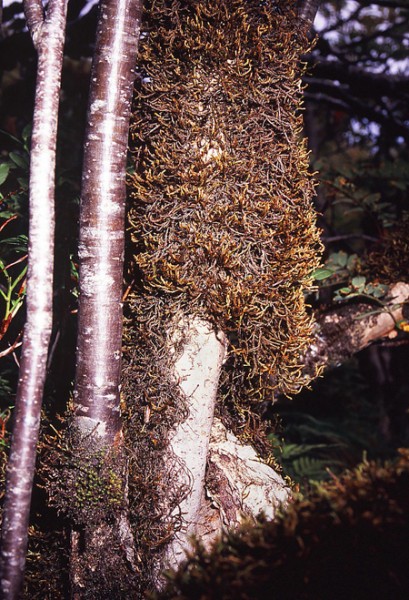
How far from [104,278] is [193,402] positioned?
2.16 ft

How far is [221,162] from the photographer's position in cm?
172

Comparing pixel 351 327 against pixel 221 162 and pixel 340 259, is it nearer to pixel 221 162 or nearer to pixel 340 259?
pixel 340 259

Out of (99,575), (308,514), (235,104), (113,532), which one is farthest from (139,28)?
(99,575)

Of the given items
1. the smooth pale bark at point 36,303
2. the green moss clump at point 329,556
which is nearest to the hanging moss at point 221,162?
the smooth pale bark at point 36,303

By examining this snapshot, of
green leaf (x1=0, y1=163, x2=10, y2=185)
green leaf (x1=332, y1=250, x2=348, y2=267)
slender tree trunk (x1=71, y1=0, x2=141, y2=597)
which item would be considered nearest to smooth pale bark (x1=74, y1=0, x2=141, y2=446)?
slender tree trunk (x1=71, y1=0, x2=141, y2=597)

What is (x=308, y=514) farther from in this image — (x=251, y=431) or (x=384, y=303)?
Answer: (x=384, y=303)

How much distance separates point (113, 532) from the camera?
1.71 metres

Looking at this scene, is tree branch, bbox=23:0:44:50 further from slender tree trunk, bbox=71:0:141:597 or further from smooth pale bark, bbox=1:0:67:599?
slender tree trunk, bbox=71:0:141:597

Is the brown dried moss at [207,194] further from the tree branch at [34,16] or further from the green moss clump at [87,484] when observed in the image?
the tree branch at [34,16]

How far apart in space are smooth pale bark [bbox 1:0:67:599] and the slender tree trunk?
6.5 inches

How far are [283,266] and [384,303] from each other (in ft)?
3.95

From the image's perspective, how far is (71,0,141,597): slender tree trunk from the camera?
1679mm

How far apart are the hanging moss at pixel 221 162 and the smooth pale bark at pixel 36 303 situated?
37 centimetres

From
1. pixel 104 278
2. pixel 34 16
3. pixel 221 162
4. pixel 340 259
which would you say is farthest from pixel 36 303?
pixel 340 259
